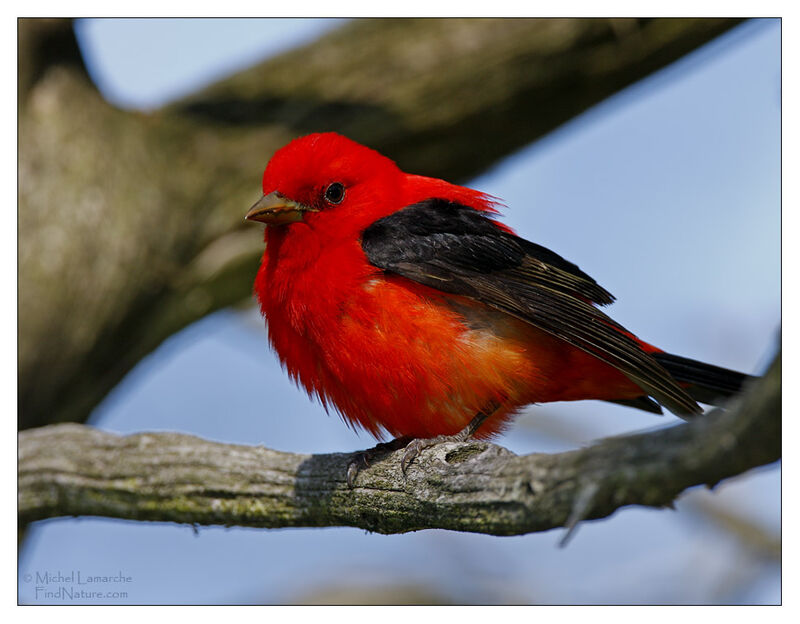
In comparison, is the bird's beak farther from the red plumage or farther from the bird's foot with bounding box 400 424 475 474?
the bird's foot with bounding box 400 424 475 474

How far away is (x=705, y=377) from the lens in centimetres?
370

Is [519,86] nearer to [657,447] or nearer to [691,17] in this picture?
[691,17]

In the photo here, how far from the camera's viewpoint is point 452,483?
2.78 meters

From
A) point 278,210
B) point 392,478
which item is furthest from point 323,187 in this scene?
point 392,478

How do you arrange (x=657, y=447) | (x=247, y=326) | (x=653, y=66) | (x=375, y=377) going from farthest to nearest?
1. (x=247, y=326)
2. (x=653, y=66)
3. (x=375, y=377)
4. (x=657, y=447)

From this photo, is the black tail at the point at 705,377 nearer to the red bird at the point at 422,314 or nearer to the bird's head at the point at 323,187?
the red bird at the point at 422,314

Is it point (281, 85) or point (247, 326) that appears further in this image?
point (247, 326)

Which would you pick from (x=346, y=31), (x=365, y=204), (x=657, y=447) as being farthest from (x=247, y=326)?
(x=657, y=447)

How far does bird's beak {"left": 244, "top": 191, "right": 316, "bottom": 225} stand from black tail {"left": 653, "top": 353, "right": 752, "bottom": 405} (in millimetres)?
1585

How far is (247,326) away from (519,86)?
2.29 metres

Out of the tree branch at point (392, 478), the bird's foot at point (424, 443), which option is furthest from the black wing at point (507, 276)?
the tree branch at point (392, 478)

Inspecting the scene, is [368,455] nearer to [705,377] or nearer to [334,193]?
[334,193]

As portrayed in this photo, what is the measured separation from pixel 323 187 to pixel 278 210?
0.71 feet

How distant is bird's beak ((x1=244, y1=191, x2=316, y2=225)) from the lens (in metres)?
3.56
